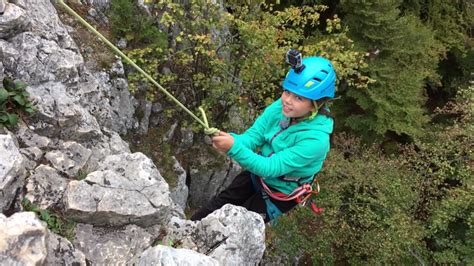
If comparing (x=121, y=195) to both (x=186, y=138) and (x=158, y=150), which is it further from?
(x=186, y=138)

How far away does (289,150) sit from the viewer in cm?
420

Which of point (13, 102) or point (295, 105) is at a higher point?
point (13, 102)

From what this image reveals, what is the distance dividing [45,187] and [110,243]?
78cm

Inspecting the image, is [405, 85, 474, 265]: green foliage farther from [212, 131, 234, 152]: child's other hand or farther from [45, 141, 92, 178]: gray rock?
[45, 141, 92, 178]: gray rock

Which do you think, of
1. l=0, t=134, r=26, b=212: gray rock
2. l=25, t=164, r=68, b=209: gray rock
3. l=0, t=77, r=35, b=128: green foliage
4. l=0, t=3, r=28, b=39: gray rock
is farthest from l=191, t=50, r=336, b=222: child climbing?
l=0, t=3, r=28, b=39: gray rock

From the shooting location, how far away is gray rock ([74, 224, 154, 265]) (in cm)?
361

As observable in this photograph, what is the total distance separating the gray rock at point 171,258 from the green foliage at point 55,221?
718 mm

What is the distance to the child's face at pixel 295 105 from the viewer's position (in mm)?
4117

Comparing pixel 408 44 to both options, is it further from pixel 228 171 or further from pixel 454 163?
pixel 228 171

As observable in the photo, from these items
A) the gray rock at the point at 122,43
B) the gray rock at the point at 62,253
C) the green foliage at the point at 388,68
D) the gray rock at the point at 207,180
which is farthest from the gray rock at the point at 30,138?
the green foliage at the point at 388,68

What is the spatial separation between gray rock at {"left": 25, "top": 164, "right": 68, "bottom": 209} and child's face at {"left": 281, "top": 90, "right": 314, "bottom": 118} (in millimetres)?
2294

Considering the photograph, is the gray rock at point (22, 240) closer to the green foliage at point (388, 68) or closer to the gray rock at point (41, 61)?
the gray rock at point (41, 61)

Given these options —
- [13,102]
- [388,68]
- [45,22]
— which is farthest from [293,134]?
[388,68]

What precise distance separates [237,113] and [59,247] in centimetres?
699
